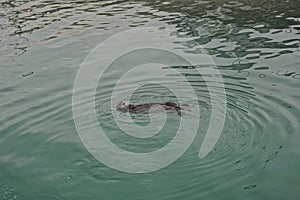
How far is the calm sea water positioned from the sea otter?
0.65ft

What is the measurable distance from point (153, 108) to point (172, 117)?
462 millimetres

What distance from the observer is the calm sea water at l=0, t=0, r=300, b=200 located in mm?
6738

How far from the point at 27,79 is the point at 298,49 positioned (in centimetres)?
696

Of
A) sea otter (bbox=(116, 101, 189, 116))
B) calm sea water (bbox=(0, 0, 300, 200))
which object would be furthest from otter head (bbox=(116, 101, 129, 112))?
calm sea water (bbox=(0, 0, 300, 200))

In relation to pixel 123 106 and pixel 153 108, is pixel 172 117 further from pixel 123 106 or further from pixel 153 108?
pixel 123 106

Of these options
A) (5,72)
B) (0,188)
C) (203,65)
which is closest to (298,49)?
(203,65)

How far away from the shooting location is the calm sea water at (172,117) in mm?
6738

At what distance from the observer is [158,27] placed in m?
15.8

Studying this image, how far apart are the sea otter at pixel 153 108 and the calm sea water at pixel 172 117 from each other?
0.20 m

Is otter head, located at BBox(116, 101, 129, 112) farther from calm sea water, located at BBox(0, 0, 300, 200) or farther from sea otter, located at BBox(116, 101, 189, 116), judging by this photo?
calm sea water, located at BBox(0, 0, 300, 200)

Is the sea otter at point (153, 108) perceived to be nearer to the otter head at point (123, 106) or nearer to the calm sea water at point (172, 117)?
the otter head at point (123, 106)

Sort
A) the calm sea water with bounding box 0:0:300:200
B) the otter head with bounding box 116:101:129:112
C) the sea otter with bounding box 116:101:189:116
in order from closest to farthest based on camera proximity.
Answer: the calm sea water with bounding box 0:0:300:200, the sea otter with bounding box 116:101:189:116, the otter head with bounding box 116:101:129:112

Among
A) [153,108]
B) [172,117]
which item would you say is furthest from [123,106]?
[172,117]

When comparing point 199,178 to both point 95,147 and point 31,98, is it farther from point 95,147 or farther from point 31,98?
point 31,98
